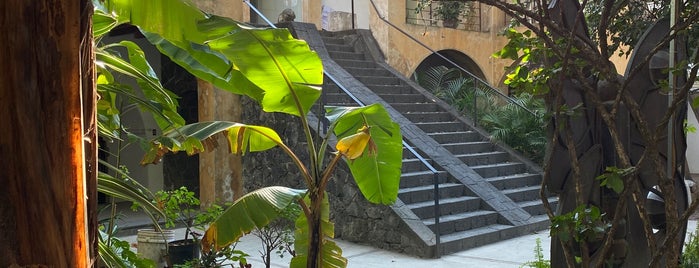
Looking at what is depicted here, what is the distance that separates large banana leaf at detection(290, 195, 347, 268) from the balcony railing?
1149 centimetres

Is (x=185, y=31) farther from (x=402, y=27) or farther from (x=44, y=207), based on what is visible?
(x=402, y=27)

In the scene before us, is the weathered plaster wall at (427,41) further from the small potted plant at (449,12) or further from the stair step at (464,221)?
the stair step at (464,221)

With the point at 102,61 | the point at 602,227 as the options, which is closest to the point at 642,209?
the point at 602,227

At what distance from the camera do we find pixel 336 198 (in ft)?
31.6

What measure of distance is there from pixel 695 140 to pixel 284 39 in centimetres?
1261

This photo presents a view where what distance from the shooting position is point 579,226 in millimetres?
3928

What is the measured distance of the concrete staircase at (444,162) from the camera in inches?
378

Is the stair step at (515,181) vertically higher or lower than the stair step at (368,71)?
lower

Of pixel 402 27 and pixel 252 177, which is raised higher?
pixel 402 27

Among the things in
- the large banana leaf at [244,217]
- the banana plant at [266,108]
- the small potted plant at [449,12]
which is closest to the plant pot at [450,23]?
the small potted plant at [449,12]

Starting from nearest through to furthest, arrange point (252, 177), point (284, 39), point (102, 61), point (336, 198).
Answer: point (102, 61) → point (284, 39) → point (336, 198) → point (252, 177)

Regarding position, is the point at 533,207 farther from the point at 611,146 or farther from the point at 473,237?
the point at 611,146

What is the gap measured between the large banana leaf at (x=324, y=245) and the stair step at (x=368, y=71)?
7.73 m

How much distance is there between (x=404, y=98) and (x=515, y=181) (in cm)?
257
